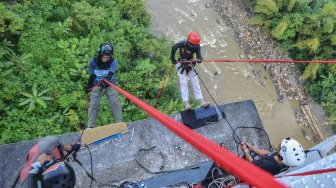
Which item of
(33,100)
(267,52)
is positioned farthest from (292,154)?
(267,52)

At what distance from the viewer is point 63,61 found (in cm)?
914

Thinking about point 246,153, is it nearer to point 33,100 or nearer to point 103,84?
point 103,84

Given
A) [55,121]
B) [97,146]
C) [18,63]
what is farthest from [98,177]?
[18,63]

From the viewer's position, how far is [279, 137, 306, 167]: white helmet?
455cm

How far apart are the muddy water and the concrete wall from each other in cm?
574

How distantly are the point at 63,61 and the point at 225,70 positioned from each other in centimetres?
630

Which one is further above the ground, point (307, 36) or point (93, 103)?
point (307, 36)

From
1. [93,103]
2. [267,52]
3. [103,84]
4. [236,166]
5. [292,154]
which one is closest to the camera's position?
[236,166]

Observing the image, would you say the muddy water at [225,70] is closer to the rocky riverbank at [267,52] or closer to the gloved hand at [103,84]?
the rocky riverbank at [267,52]

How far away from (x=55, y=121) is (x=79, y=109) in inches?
24.0

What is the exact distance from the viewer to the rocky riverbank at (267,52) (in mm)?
13766

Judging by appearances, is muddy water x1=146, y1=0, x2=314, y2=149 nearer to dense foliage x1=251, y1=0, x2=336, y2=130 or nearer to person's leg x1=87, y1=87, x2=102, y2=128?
dense foliage x1=251, y1=0, x2=336, y2=130

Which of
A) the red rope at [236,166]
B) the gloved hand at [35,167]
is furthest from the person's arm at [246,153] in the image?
the red rope at [236,166]

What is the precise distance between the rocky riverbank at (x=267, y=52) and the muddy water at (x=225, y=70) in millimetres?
257
